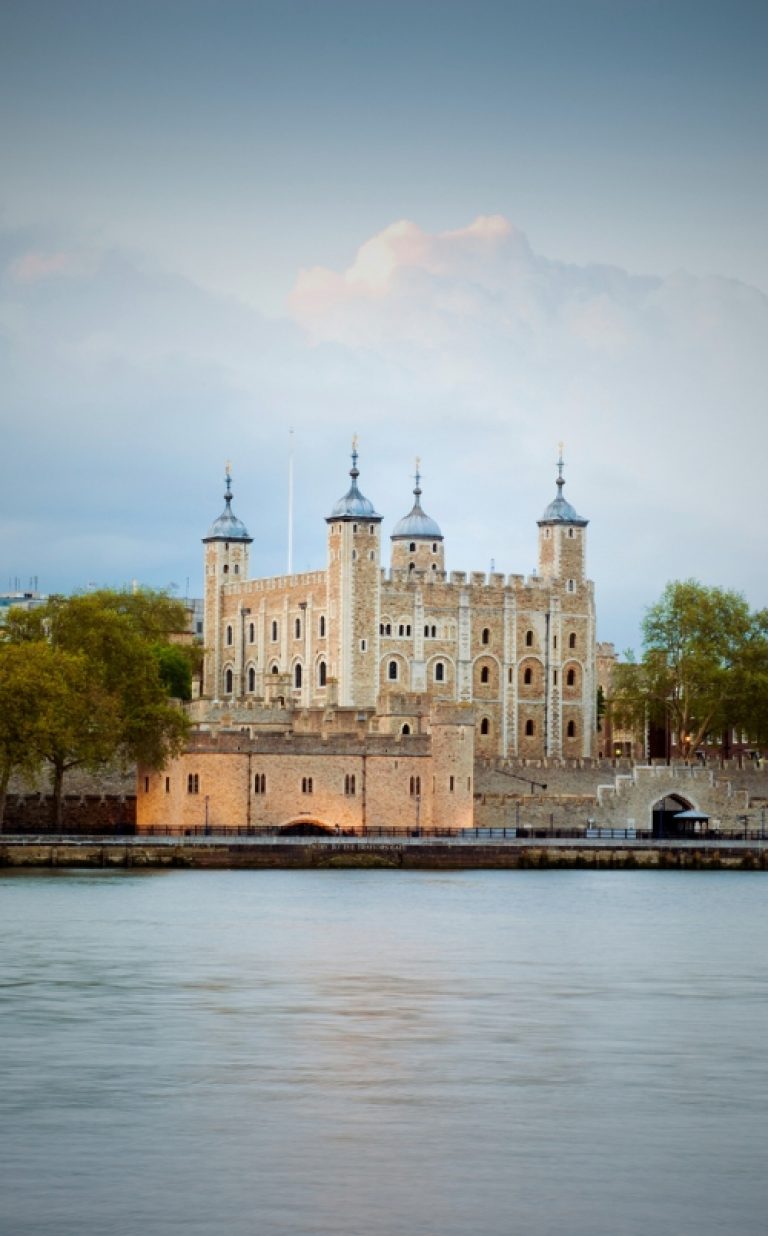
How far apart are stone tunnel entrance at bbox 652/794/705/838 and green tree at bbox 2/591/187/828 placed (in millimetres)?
17281

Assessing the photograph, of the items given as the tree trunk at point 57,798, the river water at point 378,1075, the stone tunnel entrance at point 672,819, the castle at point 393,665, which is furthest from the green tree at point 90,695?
the stone tunnel entrance at point 672,819

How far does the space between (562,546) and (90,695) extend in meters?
35.5

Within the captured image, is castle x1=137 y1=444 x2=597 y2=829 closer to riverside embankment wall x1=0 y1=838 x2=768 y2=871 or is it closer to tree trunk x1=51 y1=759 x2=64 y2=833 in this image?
tree trunk x1=51 y1=759 x2=64 y2=833

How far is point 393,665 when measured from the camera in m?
92.8

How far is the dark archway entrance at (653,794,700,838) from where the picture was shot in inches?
3172

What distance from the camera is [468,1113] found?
26.3m

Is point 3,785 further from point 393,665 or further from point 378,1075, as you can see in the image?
point 378,1075

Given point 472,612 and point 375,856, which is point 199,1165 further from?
point 472,612

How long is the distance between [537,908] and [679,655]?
3827cm

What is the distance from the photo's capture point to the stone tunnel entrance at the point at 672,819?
80500 mm

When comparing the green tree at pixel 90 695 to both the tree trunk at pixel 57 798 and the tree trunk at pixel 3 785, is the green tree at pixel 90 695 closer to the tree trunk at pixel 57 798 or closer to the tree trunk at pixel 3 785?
the tree trunk at pixel 57 798

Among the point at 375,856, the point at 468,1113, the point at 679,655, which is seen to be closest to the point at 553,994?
the point at 468,1113

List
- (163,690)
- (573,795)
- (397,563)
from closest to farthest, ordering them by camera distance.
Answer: (163,690) → (573,795) → (397,563)

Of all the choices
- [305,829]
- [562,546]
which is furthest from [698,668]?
[305,829]
